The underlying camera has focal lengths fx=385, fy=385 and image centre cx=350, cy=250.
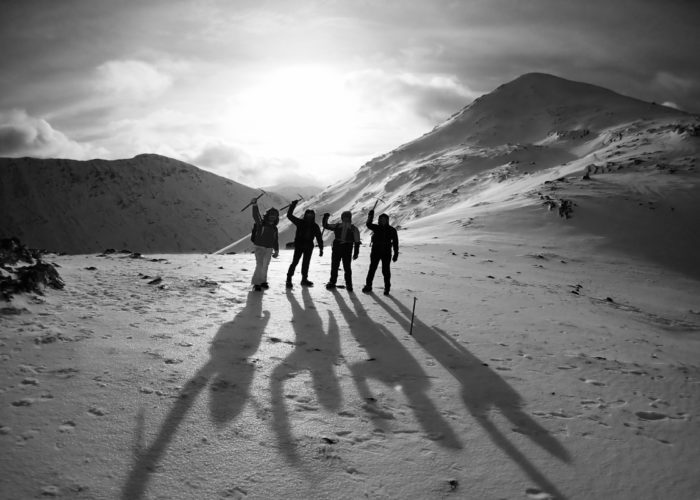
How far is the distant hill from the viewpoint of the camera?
11638 cm

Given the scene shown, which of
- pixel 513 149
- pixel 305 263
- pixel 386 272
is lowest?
pixel 386 272

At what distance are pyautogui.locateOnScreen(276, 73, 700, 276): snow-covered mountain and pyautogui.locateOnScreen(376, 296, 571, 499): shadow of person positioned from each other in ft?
69.5

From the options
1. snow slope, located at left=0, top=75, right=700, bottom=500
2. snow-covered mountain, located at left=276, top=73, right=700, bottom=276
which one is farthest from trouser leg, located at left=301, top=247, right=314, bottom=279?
snow-covered mountain, located at left=276, top=73, right=700, bottom=276

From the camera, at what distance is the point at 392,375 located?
601 cm

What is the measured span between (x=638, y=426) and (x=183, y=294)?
9598 millimetres

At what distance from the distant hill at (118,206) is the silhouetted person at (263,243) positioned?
11264 centimetres

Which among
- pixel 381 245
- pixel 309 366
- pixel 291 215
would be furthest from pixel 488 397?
pixel 291 215

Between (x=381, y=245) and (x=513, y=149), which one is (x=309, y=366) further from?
(x=513, y=149)

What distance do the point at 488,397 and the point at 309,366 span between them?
2704 mm

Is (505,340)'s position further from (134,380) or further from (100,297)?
(100,297)

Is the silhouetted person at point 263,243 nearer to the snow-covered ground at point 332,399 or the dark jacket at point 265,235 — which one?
the dark jacket at point 265,235

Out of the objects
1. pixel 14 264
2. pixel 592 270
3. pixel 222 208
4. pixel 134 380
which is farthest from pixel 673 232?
pixel 222 208

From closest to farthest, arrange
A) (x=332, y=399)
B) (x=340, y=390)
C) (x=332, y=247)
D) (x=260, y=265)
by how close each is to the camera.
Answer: (x=332, y=399), (x=340, y=390), (x=260, y=265), (x=332, y=247)

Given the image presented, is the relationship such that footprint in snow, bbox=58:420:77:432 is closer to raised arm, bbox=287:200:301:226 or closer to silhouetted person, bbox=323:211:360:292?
silhouetted person, bbox=323:211:360:292
